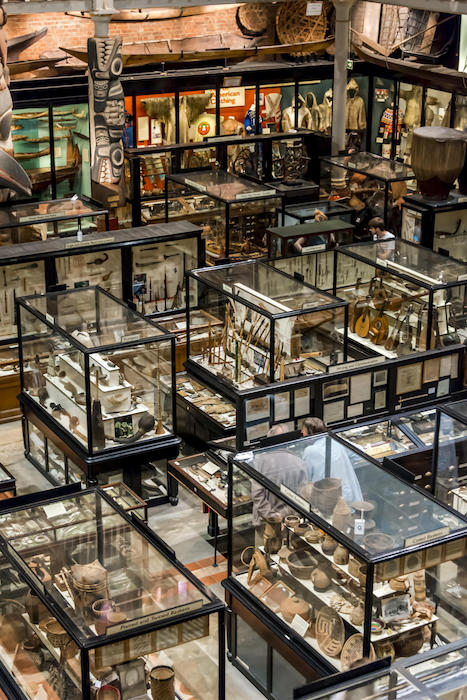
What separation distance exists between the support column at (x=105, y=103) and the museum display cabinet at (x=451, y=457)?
7.58 m

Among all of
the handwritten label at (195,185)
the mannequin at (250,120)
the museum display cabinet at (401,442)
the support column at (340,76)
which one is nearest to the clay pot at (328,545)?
the museum display cabinet at (401,442)

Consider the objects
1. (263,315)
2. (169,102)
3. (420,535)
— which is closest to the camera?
(420,535)

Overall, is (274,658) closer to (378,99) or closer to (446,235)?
(446,235)

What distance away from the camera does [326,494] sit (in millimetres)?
7496

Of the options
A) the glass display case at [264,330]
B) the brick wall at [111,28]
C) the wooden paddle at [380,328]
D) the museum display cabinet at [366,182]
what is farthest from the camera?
the brick wall at [111,28]

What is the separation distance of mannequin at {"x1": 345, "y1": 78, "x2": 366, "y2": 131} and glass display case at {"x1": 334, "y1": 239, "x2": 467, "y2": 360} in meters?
7.56

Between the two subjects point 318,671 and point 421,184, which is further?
point 421,184

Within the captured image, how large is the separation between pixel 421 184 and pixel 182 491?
5865 millimetres

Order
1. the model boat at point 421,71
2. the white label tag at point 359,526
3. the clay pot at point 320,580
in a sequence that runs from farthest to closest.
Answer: the model boat at point 421,71
the clay pot at point 320,580
the white label tag at point 359,526

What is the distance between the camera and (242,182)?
15.2 meters

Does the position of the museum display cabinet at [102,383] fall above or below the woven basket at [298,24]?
below

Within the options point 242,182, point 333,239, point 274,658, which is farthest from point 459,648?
point 242,182

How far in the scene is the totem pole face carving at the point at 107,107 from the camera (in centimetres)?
1448

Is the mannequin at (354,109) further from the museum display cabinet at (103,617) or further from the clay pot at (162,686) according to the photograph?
the clay pot at (162,686)
